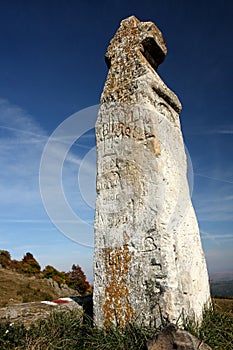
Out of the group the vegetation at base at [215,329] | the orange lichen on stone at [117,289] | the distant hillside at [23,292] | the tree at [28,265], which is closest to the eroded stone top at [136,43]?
the orange lichen on stone at [117,289]

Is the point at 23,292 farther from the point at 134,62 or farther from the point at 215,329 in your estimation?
the point at 134,62

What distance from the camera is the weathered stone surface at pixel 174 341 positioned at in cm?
284

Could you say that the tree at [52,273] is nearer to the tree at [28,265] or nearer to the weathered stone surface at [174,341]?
the tree at [28,265]

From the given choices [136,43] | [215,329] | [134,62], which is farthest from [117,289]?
[136,43]

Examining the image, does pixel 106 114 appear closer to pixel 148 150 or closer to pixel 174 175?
pixel 148 150

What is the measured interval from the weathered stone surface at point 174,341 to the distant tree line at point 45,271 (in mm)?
21671

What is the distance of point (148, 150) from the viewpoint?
4227 millimetres

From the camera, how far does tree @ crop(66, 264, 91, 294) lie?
79.3 feet

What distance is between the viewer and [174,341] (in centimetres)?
289

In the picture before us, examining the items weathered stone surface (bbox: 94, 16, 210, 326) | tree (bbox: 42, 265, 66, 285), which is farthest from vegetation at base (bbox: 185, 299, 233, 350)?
tree (bbox: 42, 265, 66, 285)

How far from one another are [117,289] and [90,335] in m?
0.71

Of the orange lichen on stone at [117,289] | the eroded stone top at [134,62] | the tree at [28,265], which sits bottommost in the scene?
the orange lichen on stone at [117,289]

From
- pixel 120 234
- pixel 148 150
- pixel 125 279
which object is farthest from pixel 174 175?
pixel 125 279

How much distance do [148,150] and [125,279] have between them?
5.97ft
